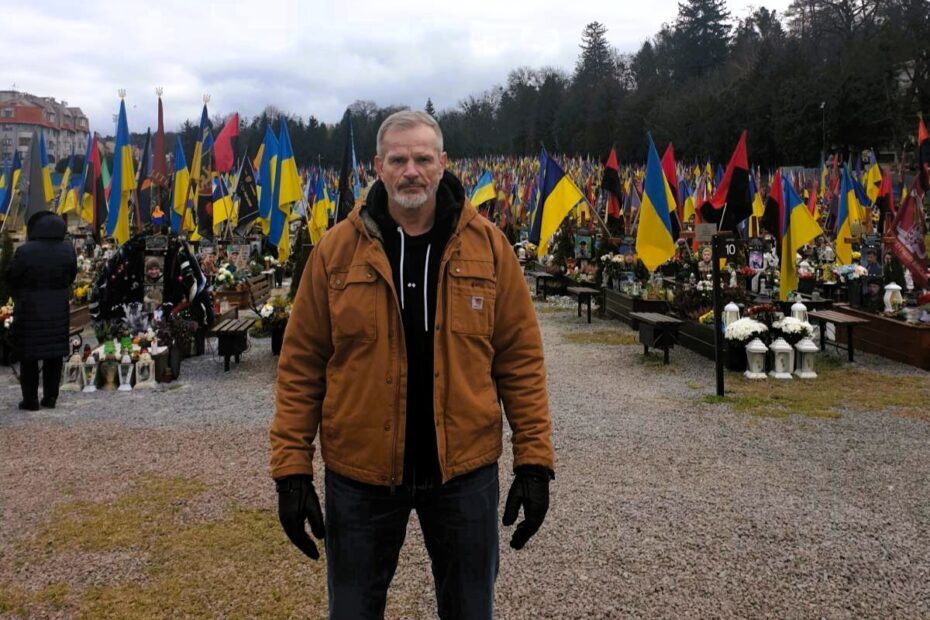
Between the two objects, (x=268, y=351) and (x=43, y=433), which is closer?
(x=43, y=433)

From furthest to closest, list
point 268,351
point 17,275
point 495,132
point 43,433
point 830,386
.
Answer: point 495,132 → point 268,351 → point 830,386 → point 17,275 → point 43,433

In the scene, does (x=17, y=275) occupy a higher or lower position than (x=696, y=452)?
higher

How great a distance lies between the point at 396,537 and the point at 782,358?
27.3 ft

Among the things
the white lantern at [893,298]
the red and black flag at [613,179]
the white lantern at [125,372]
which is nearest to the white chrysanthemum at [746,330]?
the white lantern at [893,298]

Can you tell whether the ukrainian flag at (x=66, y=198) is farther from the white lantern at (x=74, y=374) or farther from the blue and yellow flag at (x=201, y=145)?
the white lantern at (x=74, y=374)

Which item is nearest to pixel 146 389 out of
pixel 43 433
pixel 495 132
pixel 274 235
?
pixel 43 433

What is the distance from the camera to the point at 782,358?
9.42 meters

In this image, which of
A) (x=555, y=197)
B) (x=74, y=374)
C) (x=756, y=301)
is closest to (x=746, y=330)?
(x=756, y=301)

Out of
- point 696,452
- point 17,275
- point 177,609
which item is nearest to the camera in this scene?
point 177,609

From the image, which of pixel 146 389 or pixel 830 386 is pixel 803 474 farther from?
pixel 146 389

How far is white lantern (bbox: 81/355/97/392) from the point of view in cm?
891

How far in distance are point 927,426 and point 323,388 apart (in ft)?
22.6

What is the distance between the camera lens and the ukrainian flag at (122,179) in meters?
13.0

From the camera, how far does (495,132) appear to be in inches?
3482
